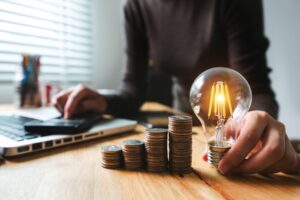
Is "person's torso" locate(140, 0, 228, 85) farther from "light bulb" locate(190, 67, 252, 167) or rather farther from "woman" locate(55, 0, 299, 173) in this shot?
"light bulb" locate(190, 67, 252, 167)

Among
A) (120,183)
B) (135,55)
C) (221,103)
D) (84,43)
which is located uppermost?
(84,43)

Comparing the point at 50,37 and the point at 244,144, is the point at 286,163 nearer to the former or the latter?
the point at 244,144

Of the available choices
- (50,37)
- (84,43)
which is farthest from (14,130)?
(84,43)

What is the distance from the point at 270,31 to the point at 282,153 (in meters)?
1.38

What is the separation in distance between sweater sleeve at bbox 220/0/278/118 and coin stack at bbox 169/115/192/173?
42cm

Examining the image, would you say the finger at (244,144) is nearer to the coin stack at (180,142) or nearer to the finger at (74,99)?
the coin stack at (180,142)

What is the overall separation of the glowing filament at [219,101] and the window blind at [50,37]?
3.30ft

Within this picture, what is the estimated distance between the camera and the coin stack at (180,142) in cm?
40

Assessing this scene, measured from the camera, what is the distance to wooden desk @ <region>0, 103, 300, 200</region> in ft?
1.11

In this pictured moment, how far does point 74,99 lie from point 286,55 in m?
1.20

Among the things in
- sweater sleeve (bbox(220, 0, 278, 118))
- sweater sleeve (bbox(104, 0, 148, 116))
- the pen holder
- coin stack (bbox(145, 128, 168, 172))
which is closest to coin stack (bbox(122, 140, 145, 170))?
coin stack (bbox(145, 128, 168, 172))

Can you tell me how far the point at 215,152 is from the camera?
Result: 1.36 feet

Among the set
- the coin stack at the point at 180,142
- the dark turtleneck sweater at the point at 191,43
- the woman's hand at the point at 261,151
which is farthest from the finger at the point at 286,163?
the dark turtleneck sweater at the point at 191,43

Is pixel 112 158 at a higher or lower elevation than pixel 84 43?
lower
